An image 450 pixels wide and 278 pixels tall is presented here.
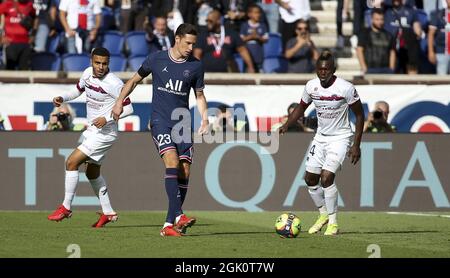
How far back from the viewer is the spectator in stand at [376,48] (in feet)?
78.3

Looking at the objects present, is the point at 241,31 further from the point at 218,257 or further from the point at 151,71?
the point at 218,257

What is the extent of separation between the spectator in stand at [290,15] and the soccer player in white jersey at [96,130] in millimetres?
8250

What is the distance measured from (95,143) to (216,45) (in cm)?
726

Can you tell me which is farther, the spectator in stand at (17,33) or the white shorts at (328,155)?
the spectator in stand at (17,33)

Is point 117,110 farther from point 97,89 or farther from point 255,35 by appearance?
point 255,35

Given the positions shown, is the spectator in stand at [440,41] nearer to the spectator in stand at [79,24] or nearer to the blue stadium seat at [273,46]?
the blue stadium seat at [273,46]

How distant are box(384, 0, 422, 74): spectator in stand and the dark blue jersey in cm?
995

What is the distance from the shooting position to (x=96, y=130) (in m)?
16.4

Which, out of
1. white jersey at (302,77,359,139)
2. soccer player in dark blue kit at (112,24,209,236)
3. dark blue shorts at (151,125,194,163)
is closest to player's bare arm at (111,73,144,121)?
soccer player in dark blue kit at (112,24,209,236)

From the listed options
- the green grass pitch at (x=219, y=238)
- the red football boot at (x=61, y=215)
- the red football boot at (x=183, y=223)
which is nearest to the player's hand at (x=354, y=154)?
the green grass pitch at (x=219, y=238)

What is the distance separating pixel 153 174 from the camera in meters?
20.1

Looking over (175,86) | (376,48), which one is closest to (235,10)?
(376,48)

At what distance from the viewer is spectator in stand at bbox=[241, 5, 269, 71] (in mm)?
23719
